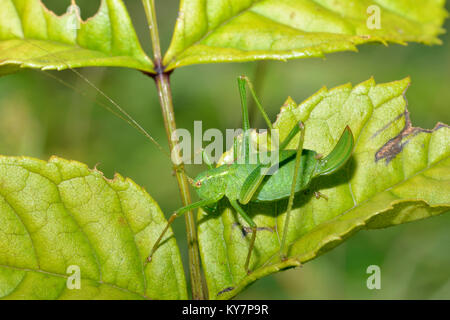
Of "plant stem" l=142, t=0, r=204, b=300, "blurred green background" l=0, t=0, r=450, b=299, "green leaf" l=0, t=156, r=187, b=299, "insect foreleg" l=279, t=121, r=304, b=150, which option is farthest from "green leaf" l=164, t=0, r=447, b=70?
"blurred green background" l=0, t=0, r=450, b=299

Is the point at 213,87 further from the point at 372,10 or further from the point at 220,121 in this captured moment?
the point at 372,10

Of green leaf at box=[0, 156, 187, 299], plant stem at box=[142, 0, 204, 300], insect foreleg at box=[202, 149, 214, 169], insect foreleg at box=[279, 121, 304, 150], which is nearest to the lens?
green leaf at box=[0, 156, 187, 299]

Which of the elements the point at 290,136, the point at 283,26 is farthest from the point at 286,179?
the point at 283,26

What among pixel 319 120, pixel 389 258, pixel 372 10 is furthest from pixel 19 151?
pixel 389 258

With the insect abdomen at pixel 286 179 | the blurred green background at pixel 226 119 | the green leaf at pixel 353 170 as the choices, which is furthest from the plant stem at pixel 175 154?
the blurred green background at pixel 226 119

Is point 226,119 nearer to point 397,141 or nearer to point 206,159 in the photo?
point 206,159

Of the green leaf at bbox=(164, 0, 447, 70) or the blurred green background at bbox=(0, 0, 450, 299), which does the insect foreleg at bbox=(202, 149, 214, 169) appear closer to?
the green leaf at bbox=(164, 0, 447, 70)
